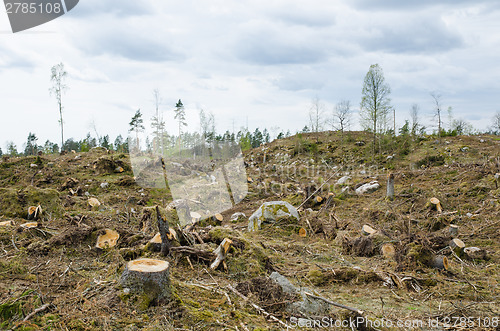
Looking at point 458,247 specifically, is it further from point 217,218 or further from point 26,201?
point 26,201

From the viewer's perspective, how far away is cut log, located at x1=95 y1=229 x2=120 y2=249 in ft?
19.5

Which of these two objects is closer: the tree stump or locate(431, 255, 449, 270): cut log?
locate(431, 255, 449, 270): cut log

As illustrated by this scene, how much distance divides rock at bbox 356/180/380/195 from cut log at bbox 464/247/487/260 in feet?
24.8

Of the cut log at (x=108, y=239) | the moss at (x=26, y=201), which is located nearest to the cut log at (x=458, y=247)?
the cut log at (x=108, y=239)

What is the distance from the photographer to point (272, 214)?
979cm

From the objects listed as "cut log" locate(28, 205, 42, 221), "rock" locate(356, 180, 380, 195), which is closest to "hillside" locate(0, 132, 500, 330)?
"cut log" locate(28, 205, 42, 221)

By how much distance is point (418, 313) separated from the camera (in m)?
4.25

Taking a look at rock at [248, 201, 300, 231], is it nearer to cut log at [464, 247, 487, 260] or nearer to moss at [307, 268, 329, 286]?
moss at [307, 268, 329, 286]

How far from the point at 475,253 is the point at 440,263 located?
5.47 feet

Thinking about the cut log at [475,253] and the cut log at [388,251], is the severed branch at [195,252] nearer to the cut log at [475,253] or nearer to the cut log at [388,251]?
the cut log at [388,251]

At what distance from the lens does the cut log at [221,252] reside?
516 cm

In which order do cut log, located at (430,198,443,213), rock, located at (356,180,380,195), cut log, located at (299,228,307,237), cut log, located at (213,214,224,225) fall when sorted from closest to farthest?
cut log, located at (299,228,307,237), cut log, located at (430,198,443,213), cut log, located at (213,214,224,225), rock, located at (356,180,380,195)

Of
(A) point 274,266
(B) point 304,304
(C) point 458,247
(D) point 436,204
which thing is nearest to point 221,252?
(A) point 274,266

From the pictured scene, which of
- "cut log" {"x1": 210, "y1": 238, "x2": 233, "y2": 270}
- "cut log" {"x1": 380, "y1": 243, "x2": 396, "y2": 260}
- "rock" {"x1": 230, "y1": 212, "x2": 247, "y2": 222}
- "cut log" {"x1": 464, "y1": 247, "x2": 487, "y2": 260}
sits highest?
"cut log" {"x1": 210, "y1": 238, "x2": 233, "y2": 270}
